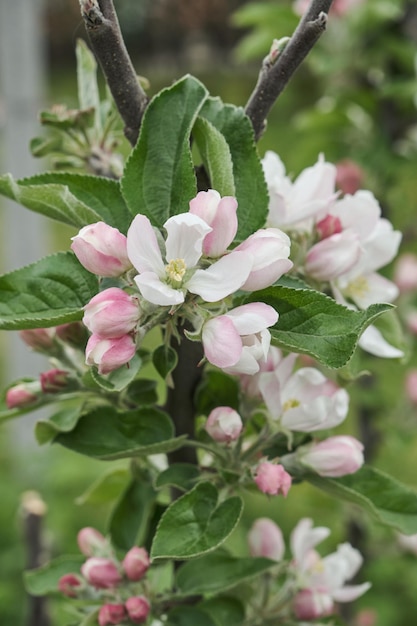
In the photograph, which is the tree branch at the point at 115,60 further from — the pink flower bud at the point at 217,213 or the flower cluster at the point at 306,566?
the flower cluster at the point at 306,566

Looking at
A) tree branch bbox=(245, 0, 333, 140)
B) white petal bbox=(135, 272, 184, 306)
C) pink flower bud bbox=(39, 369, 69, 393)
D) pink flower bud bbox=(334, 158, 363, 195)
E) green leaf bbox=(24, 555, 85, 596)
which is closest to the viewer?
white petal bbox=(135, 272, 184, 306)

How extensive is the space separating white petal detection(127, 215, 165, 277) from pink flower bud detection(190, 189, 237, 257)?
0.12 feet

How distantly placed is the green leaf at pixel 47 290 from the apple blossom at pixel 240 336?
13 centimetres

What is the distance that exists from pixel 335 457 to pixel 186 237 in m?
0.27

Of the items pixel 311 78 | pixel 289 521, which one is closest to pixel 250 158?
pixel 289 521

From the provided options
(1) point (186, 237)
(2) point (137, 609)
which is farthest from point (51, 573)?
(1) point (186, 237)

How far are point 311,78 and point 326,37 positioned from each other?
6044 mm

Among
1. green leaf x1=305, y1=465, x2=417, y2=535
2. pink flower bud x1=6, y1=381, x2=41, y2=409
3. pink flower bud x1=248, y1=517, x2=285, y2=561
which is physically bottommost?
pink flower bud x1=248, y1=517, x2=285, y2=561

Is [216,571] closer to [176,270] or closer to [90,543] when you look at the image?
[90,543]

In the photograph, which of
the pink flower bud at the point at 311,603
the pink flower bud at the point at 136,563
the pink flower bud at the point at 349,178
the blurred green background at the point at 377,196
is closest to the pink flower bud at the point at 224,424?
the pink flower bud at the point at 136,563

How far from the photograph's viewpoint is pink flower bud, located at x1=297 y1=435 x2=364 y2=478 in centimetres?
80

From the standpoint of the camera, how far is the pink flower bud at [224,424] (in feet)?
2.55

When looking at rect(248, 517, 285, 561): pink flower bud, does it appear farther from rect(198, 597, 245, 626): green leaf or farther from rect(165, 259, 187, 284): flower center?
rect(165, 259, 187, 284): flower center

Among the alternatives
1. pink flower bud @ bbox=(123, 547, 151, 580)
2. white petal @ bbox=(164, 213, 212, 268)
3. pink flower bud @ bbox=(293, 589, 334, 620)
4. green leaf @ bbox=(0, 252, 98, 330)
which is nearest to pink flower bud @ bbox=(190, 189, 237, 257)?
white petal @ bbox=(164, 213, 212, 268)
